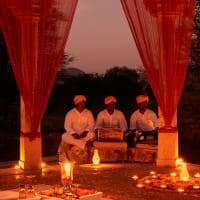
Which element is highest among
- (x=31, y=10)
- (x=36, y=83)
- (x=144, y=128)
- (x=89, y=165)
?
(x=31, y=10)

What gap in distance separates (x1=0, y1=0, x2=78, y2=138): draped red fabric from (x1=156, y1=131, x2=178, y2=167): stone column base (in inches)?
62.1

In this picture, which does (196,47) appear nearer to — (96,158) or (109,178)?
(96,158)

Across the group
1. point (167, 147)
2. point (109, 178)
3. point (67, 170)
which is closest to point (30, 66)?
point (109, 178)

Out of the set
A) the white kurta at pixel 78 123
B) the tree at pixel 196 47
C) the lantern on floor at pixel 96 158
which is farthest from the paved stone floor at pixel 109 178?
the tree at pixel 196 47

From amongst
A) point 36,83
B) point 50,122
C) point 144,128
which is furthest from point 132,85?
point 36,83

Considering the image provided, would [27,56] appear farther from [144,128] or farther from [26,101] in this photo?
[144,128]

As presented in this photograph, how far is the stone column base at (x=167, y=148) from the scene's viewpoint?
6910mm

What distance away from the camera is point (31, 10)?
21.8 ft

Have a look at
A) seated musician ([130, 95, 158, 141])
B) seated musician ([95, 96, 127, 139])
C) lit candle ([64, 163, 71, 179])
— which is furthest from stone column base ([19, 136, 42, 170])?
lit candle ([64, 163, 71, 179])

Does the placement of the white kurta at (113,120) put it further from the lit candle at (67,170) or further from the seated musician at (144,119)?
the lit candle at (67,170)

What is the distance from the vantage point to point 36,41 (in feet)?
22.2

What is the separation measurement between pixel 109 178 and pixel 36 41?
1.95 meters

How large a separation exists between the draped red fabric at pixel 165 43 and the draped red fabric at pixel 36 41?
0.93m

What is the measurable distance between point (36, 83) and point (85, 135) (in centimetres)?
113
